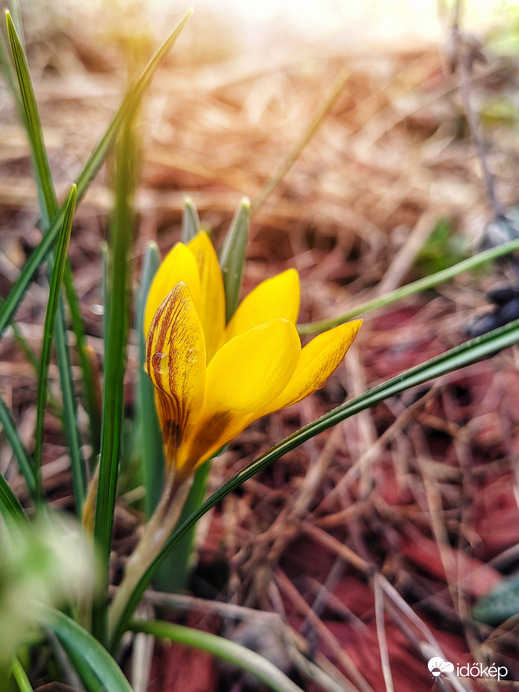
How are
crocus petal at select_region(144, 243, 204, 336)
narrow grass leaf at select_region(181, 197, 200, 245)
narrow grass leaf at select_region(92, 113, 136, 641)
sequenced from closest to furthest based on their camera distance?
narrow grass leaf at select_region(92, 113, 136, 641)
crocus petal at select_region(144, 243, 204, 336)
narrow grass leaf at select_region(181, 197, 200, 245)

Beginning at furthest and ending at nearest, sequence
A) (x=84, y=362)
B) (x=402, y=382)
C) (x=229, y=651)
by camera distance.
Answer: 1. (x=84, y=362)
2. (x=229, y=651)
3. (x=402, y=382)

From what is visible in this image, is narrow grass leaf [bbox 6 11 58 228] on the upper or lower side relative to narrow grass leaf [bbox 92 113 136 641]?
upper

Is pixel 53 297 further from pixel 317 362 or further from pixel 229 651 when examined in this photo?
pixel 229 651

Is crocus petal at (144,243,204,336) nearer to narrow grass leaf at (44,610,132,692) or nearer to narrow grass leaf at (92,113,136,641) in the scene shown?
narrow grass leaf at (92,113,136,641)

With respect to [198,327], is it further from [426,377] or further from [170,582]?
[170,582]

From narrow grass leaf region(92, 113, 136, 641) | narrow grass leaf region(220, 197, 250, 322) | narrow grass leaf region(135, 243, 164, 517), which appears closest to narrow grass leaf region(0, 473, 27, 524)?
narrow grass leaf region(92, 113, 136, 641)

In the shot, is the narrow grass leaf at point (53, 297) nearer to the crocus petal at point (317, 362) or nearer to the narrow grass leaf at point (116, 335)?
the narrow grass leaf at point (116, 335)

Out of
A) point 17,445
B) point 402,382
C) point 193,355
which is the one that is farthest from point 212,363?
point 17,445

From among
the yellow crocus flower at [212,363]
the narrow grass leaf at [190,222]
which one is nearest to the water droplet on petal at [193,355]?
the yellow crocus flower at [212,363]
